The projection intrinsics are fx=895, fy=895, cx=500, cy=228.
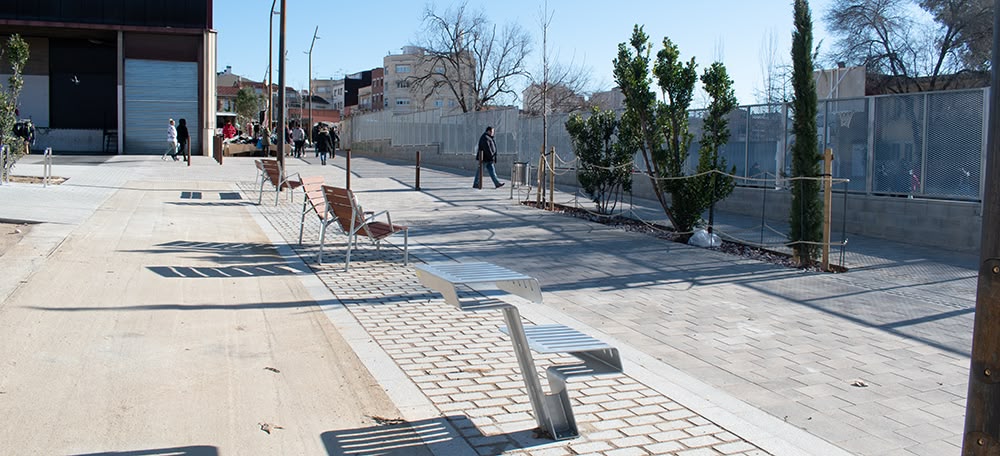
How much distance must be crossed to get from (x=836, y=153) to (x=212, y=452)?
13304 mm

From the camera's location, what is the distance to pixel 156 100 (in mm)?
38250

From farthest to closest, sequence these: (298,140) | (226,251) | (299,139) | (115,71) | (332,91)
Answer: (332,91)
(115,71)
(298,140)
(299,139)
(226,251)

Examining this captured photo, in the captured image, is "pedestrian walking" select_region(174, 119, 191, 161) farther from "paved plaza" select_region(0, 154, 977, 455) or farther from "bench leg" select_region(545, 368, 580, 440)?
"bench leg" select_region(545, 368, 580, 440)

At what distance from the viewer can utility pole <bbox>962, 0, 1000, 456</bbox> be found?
3.00m

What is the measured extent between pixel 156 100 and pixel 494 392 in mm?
36546

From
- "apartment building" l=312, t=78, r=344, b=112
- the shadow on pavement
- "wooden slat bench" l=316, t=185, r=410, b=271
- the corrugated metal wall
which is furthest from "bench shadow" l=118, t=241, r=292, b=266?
"apartment building" l=312, t=78, r=344, b=112

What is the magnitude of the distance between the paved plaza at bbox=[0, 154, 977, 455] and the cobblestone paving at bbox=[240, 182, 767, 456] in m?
0.02

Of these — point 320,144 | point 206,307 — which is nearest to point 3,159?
point 206,307

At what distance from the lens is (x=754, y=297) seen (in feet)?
28.8

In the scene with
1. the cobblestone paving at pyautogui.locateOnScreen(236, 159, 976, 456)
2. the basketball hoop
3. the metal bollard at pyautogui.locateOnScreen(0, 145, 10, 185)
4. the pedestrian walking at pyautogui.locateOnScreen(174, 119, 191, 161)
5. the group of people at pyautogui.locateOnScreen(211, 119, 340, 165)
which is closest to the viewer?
the cobblestone paving at pyautogui.locateOnScreen(236, 159, 976, 456)

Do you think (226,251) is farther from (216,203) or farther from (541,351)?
(541,351)

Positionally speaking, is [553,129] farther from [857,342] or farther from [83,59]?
[83,59]

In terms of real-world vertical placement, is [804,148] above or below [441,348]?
above

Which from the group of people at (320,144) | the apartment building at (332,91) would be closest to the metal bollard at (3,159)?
the group of people at (320,144)
